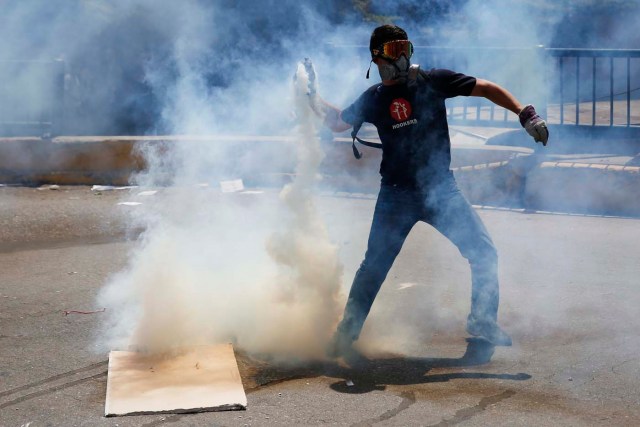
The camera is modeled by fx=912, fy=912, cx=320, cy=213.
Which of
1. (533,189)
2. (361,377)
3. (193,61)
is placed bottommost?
(361,377)

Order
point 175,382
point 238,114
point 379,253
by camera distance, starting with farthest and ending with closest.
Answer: point 238,114, point 379,253, point 175,382

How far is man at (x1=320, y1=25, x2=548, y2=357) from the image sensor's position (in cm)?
432

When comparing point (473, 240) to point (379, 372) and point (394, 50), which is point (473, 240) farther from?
point (394, 50)

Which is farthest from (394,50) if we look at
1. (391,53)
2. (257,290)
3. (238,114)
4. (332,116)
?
(238,114)

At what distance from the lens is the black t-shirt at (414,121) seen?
4332 millimetres

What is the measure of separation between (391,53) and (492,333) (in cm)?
148

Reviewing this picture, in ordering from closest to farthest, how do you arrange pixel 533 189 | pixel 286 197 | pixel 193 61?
pixel 286 197 < pixel 533 189 < pixel 193 61

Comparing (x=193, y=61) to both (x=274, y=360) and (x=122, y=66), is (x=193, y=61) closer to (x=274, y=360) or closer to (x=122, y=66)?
(x=122, y=66)

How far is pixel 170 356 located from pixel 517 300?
2.19 metres

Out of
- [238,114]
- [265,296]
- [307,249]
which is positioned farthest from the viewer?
[238,114]

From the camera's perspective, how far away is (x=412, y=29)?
8.54 meters

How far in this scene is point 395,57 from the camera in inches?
168

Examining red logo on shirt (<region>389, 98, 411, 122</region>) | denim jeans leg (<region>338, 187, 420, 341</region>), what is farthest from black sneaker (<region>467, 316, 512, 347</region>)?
red logo on shirt (<region>389, 98, 411, 122</region>)

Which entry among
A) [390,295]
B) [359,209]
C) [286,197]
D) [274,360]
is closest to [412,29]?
[359,209]
